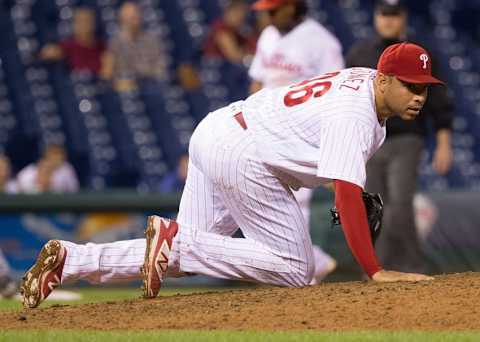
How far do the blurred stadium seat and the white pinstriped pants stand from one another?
672cm

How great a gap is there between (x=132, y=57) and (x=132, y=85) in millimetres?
323

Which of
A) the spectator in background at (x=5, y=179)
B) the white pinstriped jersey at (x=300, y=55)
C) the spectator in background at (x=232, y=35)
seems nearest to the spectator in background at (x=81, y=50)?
the spectator in background at (x=232, y=35)

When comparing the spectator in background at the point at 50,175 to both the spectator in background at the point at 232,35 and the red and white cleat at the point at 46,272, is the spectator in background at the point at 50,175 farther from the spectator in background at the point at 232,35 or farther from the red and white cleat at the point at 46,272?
the red and white cleat at the point at 46,272

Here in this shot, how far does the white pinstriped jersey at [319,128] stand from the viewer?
5.84 m

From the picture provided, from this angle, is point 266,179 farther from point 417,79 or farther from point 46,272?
point 46,272

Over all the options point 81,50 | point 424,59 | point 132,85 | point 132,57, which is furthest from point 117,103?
point 424,59

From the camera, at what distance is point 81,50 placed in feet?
44.2

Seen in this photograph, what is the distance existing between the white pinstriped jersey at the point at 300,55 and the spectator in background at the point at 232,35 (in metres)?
4.52

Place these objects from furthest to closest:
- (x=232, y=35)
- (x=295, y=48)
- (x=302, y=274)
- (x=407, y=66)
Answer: (x=232, y=35) < (x=295, y=48) < (x=302, y=274) < (x=407, y=66)

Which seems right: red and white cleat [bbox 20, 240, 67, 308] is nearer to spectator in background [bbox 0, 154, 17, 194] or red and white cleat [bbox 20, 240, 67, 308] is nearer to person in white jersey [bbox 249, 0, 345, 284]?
person in white jersey [bbox 249, 0, 345, 284]

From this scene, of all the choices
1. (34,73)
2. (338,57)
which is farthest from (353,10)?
(338,57)

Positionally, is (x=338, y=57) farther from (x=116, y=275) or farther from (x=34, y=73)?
(x=34, y=73)

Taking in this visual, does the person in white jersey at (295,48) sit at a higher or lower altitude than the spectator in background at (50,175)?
higher

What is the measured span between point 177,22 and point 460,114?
138 inches
